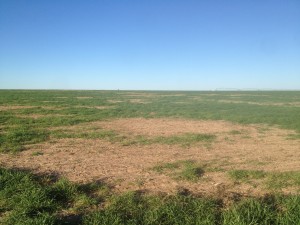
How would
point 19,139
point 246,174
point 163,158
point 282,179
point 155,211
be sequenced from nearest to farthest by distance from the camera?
point 155,211, point 282,179, point 246,174, point 163,158, point 19,139

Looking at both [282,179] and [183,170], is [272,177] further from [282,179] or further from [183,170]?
[183,170]

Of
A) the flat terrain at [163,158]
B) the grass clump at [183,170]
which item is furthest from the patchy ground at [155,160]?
the grass clump at [183,170]

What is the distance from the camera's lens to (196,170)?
7.11m

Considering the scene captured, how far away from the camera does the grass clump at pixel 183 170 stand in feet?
21.7

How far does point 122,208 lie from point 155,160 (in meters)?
3.56

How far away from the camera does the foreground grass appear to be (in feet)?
14.0

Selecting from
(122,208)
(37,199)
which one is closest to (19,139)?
(37,199)

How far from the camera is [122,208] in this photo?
4742 mm

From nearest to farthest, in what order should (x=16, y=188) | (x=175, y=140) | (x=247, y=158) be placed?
(x=16, y=188) → (x=247, y=158) → (x=175, y=140)

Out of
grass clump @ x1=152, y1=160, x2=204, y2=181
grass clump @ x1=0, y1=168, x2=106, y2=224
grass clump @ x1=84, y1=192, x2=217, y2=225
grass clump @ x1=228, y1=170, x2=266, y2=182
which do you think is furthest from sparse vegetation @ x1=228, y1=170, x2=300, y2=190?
grass clump @ x1=0, y1=168, x2=106, y2=224

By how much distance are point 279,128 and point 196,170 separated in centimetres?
1044

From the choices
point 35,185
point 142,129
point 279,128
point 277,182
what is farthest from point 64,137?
point 279,128

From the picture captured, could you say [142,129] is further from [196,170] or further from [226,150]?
[196,170]

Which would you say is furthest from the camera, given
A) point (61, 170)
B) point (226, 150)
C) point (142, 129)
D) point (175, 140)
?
point (142, 129)
